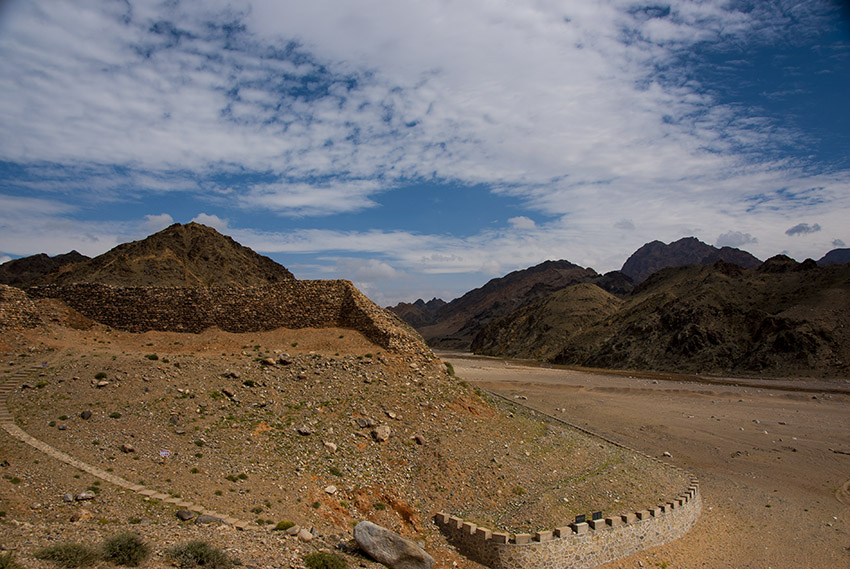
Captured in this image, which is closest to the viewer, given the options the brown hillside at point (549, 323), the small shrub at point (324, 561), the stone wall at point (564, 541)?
the small shrub at point (324, 561)

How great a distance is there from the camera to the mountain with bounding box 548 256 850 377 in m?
50.9

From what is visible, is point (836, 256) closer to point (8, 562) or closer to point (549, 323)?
point (549, 323)

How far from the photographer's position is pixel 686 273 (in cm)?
8725

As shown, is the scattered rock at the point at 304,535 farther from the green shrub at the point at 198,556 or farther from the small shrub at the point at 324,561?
the green shrub at the point at 198,556

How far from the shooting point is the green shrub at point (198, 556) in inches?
329

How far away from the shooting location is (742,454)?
24.1 m

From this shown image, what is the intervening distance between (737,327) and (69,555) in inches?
2670

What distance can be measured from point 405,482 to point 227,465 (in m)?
4.64

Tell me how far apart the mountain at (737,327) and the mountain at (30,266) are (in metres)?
77.7

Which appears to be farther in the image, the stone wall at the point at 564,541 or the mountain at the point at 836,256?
the mountain at the point at 836,256

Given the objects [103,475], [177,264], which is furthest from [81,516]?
[177,264]

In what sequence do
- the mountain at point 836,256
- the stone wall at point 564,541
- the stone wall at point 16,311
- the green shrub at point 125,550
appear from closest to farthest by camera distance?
the green shrub at point 125,550
the stone wall at point 564,541
the stone wall at point 16,311
the mountain at point 836,256

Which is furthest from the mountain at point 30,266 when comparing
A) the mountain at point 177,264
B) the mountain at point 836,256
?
the mountain at point 836,256

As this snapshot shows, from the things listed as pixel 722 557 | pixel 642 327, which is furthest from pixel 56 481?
pixel 642 327
